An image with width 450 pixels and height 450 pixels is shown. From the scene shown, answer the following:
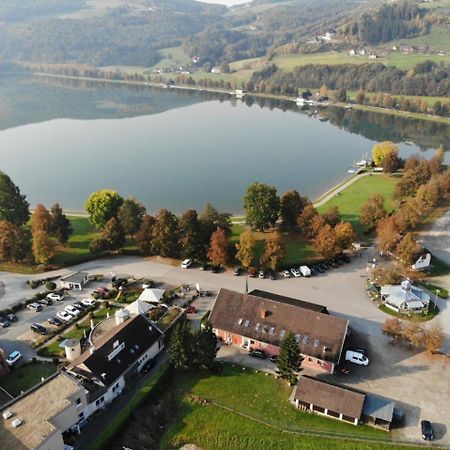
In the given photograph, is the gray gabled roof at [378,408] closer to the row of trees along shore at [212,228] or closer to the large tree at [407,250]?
the row of trees along shore at [212,228]

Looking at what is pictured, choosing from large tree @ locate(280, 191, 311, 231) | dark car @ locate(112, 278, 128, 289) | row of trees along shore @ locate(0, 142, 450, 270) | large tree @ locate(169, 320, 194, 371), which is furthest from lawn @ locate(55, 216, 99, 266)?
large tree @ locate(280, 191, 311, 231)

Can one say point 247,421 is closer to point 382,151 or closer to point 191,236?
point 191,236

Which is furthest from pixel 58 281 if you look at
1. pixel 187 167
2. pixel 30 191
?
pixel 187 167

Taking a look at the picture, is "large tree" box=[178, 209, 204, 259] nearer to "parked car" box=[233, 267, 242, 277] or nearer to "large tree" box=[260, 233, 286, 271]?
"parked car" box=[233, 267, 242, 277]

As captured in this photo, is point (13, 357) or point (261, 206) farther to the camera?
point (261, 206)

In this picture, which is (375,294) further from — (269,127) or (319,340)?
(269,127)

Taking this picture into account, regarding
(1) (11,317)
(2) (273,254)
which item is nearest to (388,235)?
(2) (273,254)
